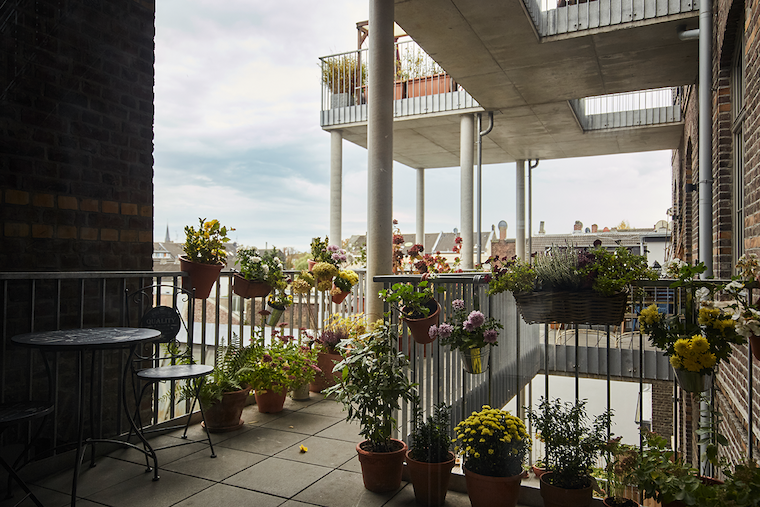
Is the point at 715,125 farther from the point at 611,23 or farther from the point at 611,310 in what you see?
the point at 611,310

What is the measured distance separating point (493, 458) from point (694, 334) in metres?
1.04

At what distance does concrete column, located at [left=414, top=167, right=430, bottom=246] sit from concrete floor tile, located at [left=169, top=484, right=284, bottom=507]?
8.36 meters

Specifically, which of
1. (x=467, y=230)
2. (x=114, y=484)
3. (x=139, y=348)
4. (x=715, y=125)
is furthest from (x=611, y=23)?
(x=114, y=484)

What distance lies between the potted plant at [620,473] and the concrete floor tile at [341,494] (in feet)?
3.44

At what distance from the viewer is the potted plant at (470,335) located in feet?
8.06

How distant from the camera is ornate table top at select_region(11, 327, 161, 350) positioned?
2205mm

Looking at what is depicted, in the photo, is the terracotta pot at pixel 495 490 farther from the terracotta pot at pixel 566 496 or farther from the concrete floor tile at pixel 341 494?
the concrete floor tile at pixel 341 494

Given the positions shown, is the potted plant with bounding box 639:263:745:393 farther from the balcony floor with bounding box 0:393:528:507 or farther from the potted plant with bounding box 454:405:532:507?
the balcony floor with bounding box 0:393:528:507

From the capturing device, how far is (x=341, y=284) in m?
4.75

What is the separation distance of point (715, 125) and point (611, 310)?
2.81 m

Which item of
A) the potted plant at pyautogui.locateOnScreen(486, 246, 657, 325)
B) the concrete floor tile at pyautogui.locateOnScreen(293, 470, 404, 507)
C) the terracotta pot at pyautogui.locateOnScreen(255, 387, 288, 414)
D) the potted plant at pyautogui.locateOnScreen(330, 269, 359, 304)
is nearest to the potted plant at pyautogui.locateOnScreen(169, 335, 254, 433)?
the terracotta pot at pyautogui.locateOnScreen(255, 387, 288, 414)

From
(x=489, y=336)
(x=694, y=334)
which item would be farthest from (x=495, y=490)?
(x=694, y=334)

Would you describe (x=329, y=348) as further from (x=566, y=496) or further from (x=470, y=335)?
(x=566, y=496)

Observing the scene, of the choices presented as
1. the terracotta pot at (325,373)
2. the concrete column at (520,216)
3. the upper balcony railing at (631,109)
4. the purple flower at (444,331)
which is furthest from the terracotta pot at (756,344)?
the concrete column at (520,216)
